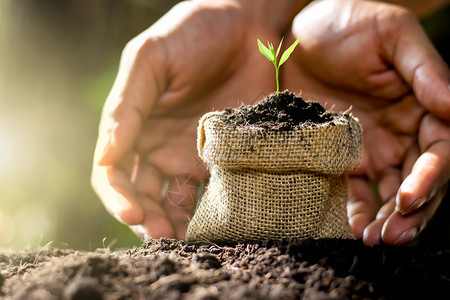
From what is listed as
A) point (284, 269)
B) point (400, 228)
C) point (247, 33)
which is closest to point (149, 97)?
point (247, 33)

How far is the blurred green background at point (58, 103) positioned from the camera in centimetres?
281

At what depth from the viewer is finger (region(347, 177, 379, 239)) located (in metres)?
1.70

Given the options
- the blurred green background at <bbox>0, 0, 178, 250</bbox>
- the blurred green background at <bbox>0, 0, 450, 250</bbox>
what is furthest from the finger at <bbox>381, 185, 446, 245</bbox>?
the blurred green background at <bbox>0, 0, 178, 250</bbox>

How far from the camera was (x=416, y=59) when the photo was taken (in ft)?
5.38

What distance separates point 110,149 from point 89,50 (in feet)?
5.50

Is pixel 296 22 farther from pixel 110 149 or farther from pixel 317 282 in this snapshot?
pixel 317 282

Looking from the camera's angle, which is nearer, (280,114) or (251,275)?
(251,275)

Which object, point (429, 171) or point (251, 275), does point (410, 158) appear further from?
point (251, 275)

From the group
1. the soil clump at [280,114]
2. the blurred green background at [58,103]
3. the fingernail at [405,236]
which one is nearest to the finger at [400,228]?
the fingernail at [405,236]

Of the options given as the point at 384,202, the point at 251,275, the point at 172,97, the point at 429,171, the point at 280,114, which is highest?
the point at 172,97

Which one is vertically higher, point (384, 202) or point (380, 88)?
point (380, 88)

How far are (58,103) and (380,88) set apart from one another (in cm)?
226

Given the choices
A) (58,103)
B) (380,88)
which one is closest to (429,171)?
(380,88)

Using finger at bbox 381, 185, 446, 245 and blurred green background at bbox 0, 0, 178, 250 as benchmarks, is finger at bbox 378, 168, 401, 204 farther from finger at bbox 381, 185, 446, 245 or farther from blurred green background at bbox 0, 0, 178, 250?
blurred green background at bbox 0, 0, 178, 250
